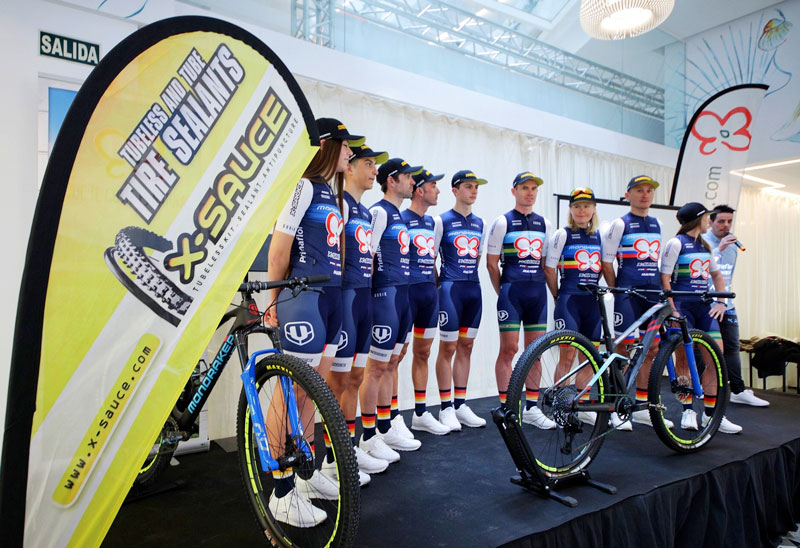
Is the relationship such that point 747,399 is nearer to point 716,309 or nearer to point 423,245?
point 716,309

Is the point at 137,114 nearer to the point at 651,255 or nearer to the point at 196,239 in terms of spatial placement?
the point at 196,239

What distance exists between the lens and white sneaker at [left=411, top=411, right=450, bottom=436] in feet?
9.82

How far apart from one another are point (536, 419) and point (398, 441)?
89cm

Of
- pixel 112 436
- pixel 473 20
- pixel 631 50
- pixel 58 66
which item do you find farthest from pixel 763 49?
pixel 112 436

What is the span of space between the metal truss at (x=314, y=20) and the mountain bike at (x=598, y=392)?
2.67m

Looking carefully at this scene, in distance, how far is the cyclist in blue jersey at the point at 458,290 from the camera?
312 cm

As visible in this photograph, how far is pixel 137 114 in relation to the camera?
1124 mm

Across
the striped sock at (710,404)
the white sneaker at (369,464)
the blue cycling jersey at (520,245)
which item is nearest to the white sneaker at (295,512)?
the white sneaker at (369,464)

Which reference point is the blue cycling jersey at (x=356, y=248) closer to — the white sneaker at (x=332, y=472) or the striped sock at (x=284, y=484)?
the white sneaker at (x=332, y=472)

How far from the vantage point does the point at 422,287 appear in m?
2.90

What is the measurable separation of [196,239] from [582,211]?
2.70 meters

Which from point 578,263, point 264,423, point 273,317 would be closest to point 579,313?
point 578,263

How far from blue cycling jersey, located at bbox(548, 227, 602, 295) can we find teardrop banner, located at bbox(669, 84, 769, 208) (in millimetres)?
2474

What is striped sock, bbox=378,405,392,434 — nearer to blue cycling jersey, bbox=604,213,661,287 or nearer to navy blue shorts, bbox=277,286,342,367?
navy blue shorts, bbox=277,286,342,367
